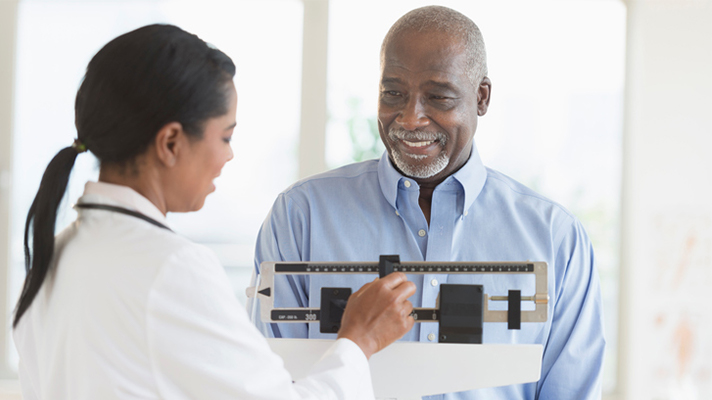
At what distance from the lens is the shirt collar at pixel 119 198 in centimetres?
91

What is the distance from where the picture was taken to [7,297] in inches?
119

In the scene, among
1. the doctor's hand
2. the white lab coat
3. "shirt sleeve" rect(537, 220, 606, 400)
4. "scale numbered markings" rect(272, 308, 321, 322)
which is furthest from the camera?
"shirt sleeve" rect(537, 220, 606, 400)

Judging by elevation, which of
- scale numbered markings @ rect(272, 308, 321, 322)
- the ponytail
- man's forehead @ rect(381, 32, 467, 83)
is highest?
man's forehead @ rect(381, 32, 467, 83)

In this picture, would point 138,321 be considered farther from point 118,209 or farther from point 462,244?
point 462,244

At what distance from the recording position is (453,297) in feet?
4.00

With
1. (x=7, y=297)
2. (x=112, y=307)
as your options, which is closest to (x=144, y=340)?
(x=112, y=307)

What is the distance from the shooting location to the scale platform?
1197mm

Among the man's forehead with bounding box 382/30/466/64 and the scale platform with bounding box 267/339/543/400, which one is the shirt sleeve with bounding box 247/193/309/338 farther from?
the man's forehead with bounding box 382/30/466/64

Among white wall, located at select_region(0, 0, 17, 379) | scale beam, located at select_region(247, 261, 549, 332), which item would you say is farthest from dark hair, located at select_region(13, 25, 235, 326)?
white wall, located at select_region(0, 0, 17, 379)

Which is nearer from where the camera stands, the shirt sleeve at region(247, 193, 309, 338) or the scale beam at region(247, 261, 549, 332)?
the scale beam at region(247, 261, 549, 332)

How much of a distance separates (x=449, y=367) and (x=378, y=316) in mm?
199

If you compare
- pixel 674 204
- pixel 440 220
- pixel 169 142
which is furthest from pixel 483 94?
pixel 674 204

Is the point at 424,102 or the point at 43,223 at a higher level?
the point at 424,102

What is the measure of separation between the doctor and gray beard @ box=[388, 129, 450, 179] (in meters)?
0.52
